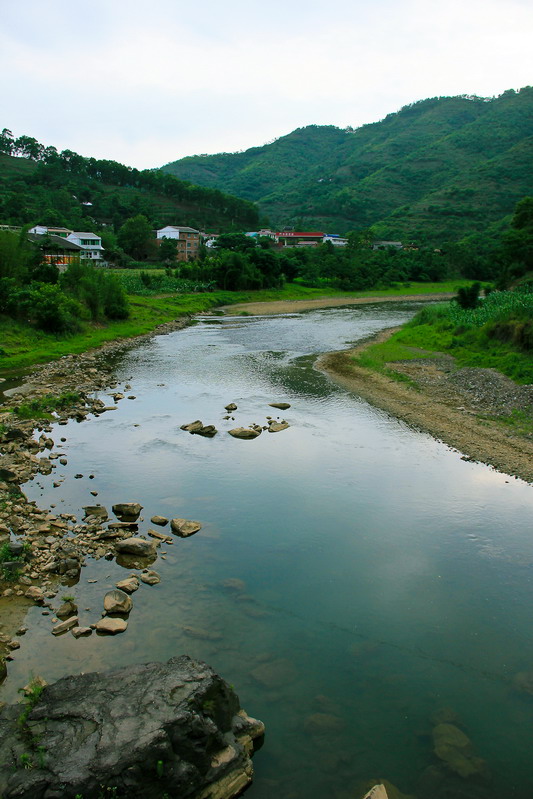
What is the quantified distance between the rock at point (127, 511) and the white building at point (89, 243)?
2754 inches

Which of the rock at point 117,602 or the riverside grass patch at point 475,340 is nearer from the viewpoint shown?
the rock at point 117,602

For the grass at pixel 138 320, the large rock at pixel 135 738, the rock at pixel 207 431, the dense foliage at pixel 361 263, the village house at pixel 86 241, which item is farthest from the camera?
the village house at pixel 86 241

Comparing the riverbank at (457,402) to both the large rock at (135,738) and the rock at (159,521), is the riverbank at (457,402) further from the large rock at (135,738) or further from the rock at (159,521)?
the large rock at (135,738)

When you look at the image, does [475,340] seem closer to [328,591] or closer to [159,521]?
[159,521]

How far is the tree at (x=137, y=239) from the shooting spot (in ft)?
288

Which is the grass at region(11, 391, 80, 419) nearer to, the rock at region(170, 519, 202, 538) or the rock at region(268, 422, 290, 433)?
the rock at region(268, 422, 290, 433)

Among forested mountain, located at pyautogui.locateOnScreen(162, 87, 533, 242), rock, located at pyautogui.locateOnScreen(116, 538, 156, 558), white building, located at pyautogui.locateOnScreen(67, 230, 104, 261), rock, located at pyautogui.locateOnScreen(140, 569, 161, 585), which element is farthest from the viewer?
forested mountain, located at pyautogui.locateOnScreen(162, 87, 533, 242)

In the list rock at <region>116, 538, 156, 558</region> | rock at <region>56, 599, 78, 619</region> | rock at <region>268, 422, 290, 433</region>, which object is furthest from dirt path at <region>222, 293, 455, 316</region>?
rock at <region>56, 599, 78, 619</region>

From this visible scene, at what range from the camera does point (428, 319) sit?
4262 centimetres

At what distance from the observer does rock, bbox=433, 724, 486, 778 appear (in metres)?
6.81

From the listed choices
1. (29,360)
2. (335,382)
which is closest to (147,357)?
(29,360)

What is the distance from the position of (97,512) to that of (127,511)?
2.35 ft

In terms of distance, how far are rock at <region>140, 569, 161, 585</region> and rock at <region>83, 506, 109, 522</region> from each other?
8.73ft

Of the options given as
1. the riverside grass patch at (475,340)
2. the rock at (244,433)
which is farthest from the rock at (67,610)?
the riverside grass patch at (475,340)
